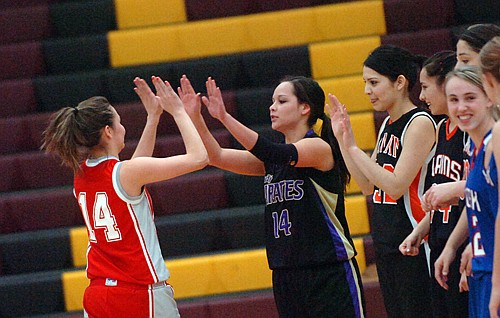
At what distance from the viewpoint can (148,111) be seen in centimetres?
342

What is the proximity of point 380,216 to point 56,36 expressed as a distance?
3.74m

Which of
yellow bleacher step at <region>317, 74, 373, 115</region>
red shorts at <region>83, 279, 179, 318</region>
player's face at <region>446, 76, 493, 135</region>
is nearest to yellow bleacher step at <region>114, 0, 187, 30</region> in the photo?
yellow bleacher step at <region>317, 74, 373, 115</region>

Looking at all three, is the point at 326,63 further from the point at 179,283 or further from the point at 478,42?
the point at 478,42

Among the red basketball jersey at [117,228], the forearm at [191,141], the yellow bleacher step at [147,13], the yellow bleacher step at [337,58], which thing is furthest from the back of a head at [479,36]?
the yellow bleacher step at [147,13]

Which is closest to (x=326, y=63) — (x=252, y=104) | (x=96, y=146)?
(x=252, y=104)

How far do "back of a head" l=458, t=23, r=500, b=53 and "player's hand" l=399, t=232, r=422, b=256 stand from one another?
73cm

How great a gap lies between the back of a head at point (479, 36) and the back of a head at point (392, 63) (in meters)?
0.35

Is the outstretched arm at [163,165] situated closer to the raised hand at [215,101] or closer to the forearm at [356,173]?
the raised hand at [215,101]

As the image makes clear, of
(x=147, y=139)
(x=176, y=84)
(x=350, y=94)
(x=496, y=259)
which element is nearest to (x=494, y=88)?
(x=496, y=259)

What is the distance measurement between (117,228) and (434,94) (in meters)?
1.30

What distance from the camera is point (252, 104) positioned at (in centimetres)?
591

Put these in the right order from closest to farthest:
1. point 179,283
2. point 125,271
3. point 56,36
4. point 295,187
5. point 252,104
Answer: point 125,271 → point 295,187 → point 179,283 → point 252,104 → point 56,36

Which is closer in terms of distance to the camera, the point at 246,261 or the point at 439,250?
the point at 439,250

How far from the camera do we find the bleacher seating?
203 inches
